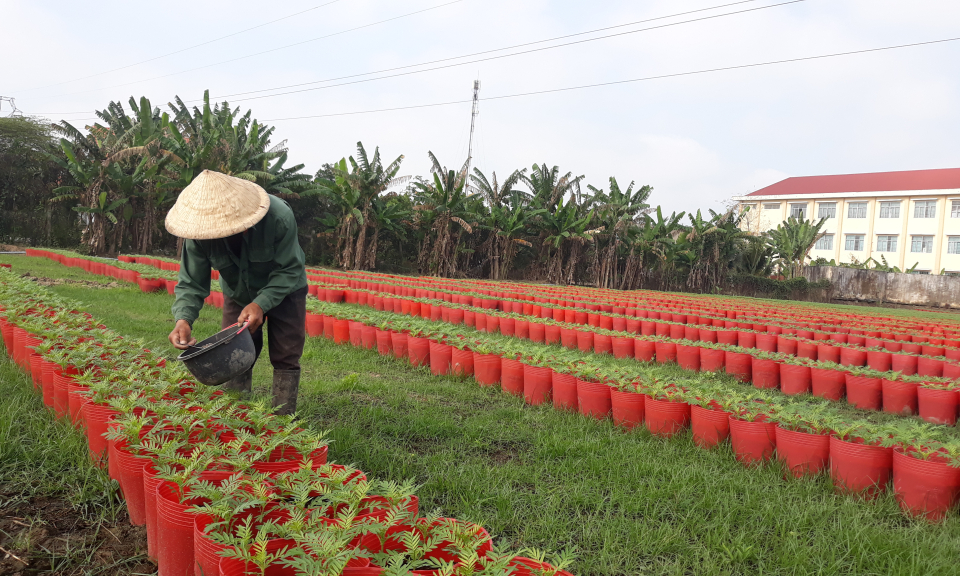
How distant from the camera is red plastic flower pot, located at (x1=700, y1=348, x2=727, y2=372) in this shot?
20.2 ft

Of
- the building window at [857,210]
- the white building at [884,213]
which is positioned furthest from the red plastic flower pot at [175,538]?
the building window at [857,210]

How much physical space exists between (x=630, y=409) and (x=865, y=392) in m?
2.90

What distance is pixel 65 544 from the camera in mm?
2057

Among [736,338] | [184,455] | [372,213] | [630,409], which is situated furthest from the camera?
[372,213]

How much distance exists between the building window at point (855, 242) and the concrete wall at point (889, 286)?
1257 cm

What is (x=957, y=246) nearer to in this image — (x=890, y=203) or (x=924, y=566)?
(x=890, y=203)

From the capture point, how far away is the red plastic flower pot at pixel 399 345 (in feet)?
18.5

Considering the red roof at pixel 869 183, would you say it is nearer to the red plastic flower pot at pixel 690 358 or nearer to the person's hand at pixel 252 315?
the red plastic flower pot at pixel 690 358

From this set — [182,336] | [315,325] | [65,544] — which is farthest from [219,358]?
[315,325]

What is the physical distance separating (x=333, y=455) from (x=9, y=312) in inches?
139

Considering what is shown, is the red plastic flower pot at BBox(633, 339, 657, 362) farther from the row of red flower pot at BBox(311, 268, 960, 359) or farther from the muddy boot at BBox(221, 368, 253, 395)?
the muddy boot at BBox(221, 368, 253, 395)

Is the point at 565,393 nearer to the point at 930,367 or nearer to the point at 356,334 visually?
the point at 356,334

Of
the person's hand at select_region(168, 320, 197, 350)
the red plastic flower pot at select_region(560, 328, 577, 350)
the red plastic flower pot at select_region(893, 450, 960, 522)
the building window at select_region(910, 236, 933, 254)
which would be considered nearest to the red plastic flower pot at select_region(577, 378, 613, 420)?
the red plastic flower pot at select_region(893, 450, 960, 522)

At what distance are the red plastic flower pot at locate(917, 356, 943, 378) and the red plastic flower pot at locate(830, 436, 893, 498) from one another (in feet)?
14.5
